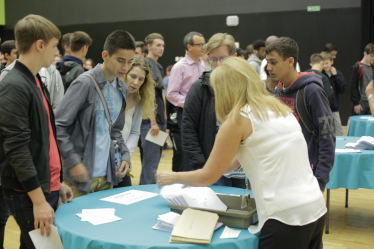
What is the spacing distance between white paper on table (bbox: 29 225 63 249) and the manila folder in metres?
0.56

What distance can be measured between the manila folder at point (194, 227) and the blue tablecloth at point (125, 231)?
0.02 meters

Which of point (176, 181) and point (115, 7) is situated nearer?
point (176, 181)

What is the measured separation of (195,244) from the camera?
1616mm

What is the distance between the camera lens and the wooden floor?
12.1 feet

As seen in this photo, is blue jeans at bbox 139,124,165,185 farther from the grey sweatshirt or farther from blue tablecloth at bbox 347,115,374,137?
blue tablecloth at bbox 347,115,374,137

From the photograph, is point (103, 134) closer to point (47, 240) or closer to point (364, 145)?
point (47, 240)

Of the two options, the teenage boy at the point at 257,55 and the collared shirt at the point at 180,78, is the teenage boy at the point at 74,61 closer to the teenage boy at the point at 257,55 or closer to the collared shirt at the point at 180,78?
the collared shirt at the point at 180,78

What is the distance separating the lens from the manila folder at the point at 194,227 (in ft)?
5.30

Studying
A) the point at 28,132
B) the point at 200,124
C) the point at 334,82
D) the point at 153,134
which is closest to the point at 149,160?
the point at 153,134

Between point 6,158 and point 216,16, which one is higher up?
point 216,16

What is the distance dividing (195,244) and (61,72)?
312cm

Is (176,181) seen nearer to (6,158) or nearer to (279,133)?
(279,133)

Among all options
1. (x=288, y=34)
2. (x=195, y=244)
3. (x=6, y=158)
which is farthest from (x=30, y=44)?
(x=288, y=34)

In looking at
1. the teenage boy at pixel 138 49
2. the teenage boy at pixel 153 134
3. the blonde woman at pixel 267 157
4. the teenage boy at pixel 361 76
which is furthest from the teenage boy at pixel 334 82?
the blonde woman at pixel 267 157
